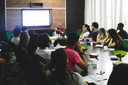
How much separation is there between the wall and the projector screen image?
20cm

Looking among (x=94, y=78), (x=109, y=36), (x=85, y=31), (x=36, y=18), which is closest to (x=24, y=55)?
(x=94, y=78)

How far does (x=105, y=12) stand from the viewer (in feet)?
21.2

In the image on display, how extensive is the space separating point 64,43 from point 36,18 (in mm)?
4806

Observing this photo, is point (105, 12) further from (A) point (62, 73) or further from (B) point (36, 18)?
(A) point (62, 73)

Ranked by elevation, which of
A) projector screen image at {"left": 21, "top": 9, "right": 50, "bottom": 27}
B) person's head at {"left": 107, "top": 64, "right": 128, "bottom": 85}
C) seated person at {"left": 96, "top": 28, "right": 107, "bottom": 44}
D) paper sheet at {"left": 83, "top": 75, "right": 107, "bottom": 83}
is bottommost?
paper sheet at {"left": 83, "top": 75, "right": 107, "bottom": 83}

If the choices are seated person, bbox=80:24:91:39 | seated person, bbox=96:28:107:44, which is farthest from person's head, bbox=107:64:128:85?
seated person, bbox=80:24:91:39

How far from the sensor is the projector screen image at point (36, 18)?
8.03 meters

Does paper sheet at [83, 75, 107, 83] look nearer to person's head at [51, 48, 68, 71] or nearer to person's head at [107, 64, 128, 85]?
person's head at [51, 48, 68, 71]

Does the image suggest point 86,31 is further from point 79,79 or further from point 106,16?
point 79,79

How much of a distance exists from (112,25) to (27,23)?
419cm

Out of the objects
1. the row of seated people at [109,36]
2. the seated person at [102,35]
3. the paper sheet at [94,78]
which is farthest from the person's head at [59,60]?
the seated person at [102,35]

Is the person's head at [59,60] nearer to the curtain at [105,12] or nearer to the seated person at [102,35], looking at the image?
the seated person at [102,35]

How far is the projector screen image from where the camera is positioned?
8031mm

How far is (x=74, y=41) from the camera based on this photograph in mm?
2152
